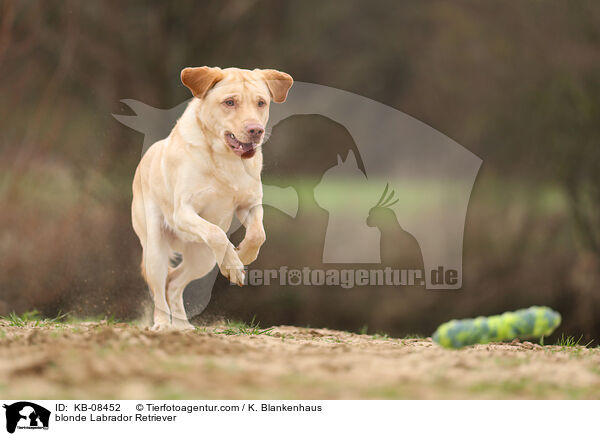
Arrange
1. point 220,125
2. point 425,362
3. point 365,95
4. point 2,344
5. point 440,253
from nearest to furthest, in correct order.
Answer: point 425,362
point 2,344
point 220,125
point 440,253
point 365,95

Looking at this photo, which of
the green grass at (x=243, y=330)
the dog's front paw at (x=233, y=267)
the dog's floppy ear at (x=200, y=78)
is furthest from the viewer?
the green grass at (x=243, y=330)

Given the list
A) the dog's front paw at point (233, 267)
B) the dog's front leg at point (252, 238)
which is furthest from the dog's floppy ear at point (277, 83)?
the dog's front paw at point (233, 267)

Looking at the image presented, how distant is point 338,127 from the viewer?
26.4 feet

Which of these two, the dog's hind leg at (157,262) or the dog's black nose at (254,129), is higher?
the dog's black nose at (254,129)

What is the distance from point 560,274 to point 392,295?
194 cm

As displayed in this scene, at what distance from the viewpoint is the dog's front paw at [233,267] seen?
148 inches

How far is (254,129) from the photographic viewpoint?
3854 mm

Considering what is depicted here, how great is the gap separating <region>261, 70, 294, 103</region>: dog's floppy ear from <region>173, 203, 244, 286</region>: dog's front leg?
0.85 m

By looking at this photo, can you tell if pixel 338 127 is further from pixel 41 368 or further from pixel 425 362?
pixel 41 368

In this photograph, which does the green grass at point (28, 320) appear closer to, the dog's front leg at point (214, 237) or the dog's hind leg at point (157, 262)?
the dog's hind leg at point (157, 262)

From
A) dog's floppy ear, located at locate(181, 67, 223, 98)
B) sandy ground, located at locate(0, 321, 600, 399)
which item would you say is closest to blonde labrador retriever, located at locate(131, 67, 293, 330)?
dog's floppy ear, located at locate(181, 67, 223, 98)

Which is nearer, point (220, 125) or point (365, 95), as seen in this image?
point (220, 125)
